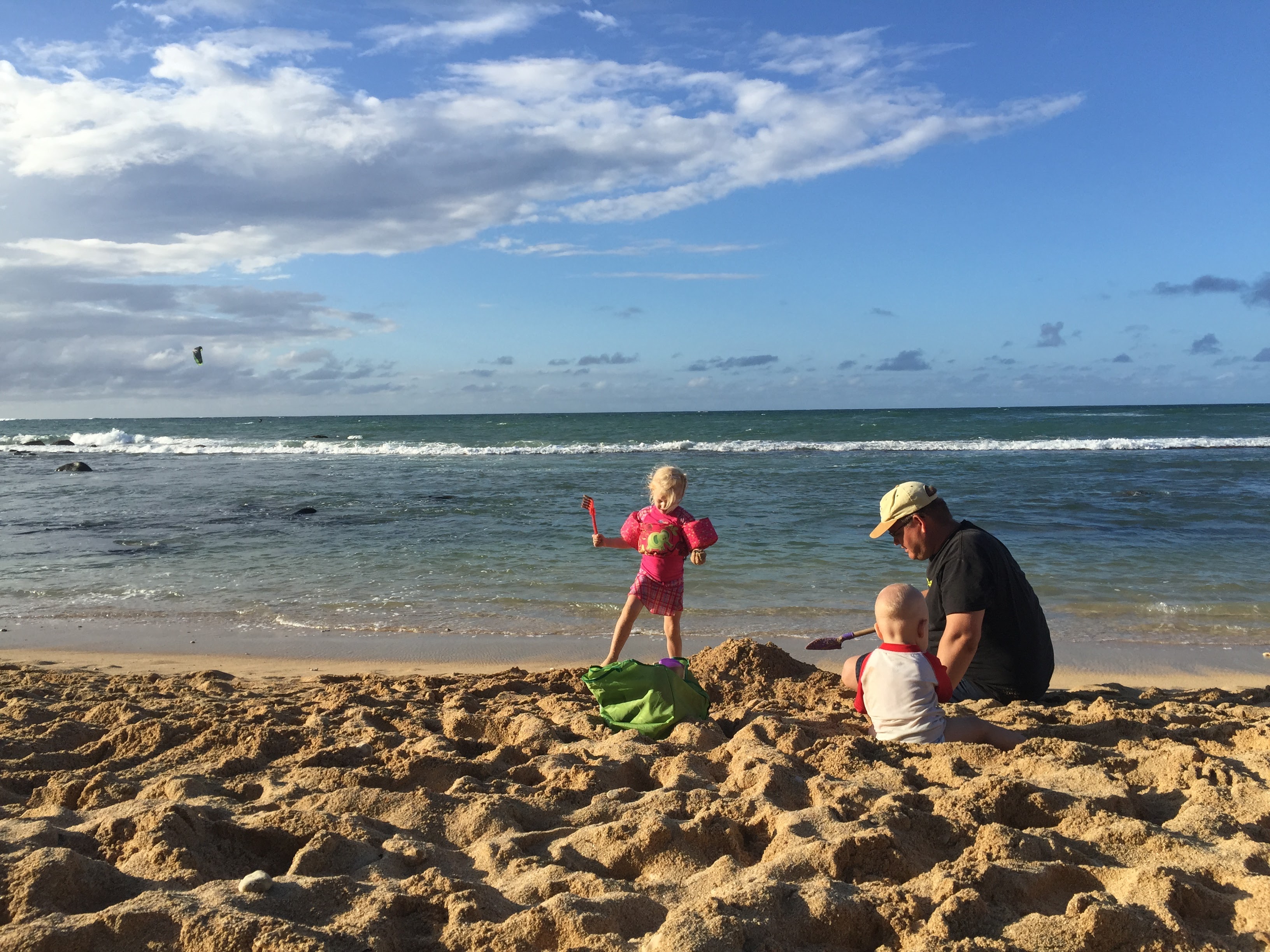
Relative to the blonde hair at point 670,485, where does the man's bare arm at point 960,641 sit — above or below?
below

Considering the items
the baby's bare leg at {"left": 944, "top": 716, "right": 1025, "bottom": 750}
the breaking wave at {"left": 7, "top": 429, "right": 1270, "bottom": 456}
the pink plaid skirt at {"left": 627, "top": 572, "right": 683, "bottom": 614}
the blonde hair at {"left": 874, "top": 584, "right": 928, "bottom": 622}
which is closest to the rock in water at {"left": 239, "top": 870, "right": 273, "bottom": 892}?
the blonde hair at {"left": 874, "top": 584, "right": 928, "bottom": 622}

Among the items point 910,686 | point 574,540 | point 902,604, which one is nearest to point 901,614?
point 902,604

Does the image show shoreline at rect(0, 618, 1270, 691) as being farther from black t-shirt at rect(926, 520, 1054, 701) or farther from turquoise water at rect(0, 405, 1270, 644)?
black t-shirt at rect(926, 520, 1054, 701)

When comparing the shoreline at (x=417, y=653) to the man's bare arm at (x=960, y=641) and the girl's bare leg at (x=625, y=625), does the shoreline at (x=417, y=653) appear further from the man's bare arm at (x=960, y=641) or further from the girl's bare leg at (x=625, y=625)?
the man's bare arm at (x=960, y=641)

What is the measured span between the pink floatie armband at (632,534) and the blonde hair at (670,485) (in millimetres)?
182

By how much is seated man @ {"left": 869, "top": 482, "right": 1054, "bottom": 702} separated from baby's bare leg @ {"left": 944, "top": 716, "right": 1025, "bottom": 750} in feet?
1.09

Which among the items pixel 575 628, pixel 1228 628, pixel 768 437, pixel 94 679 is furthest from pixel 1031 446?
pixel 94 679

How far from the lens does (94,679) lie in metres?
5.22

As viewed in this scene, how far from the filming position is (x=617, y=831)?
2682 millimetres

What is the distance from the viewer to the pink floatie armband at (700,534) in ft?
17.8

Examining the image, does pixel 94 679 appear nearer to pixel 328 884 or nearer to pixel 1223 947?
pixel 328 884

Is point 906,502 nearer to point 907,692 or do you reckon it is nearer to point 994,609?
point 994,609

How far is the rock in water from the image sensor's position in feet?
7.37

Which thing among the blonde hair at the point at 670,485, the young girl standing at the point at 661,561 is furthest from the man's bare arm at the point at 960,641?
the blonde hair at the point at 670,485
